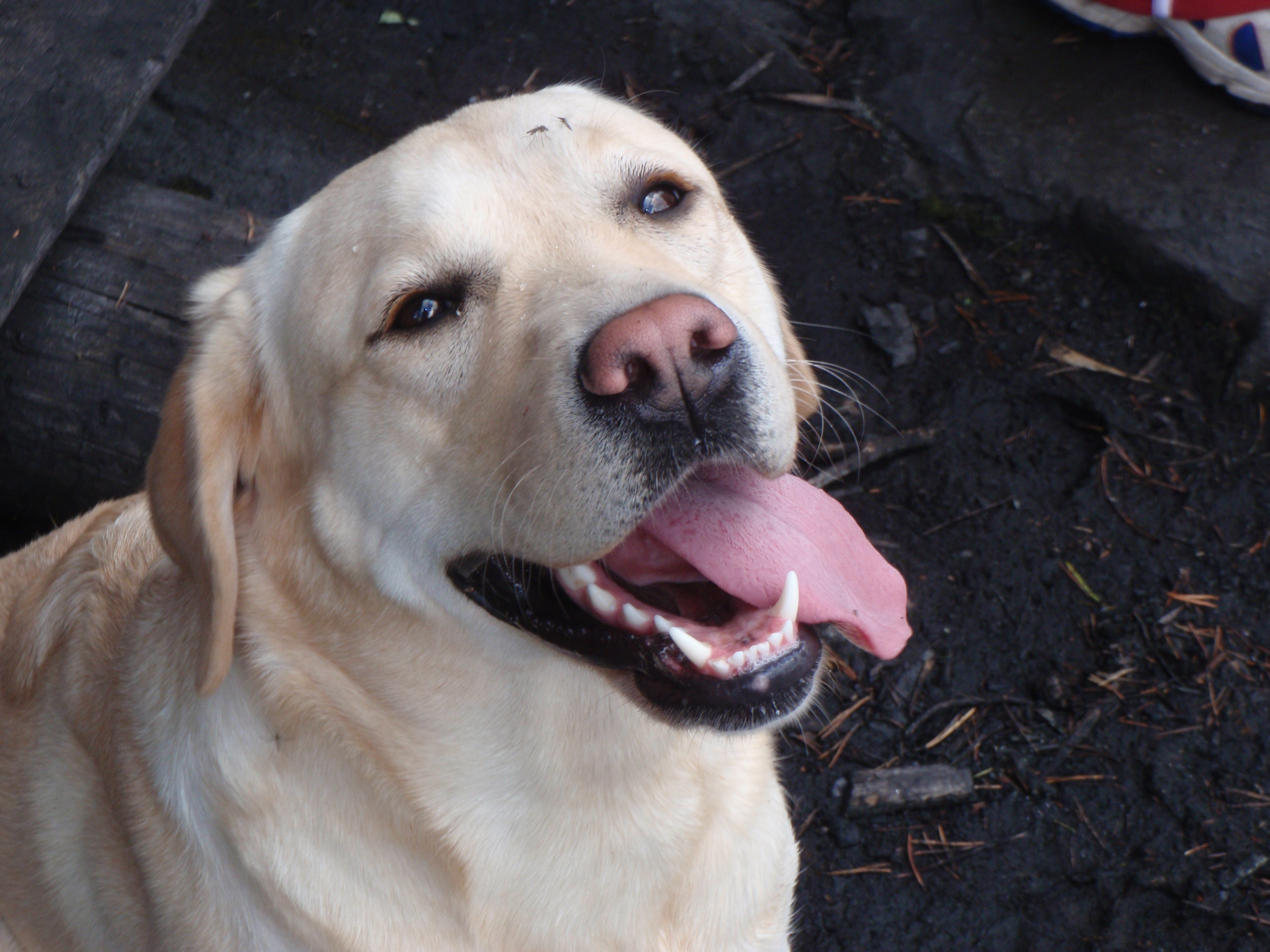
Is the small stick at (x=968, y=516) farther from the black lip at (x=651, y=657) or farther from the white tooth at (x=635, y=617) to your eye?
the white tooth at (x=635, y=617)

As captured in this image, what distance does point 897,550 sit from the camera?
3529mm

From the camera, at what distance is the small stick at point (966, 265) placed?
409 centimetres

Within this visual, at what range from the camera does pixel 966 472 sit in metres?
3.65

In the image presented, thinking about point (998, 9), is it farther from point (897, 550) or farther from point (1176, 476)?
point (897, 550)

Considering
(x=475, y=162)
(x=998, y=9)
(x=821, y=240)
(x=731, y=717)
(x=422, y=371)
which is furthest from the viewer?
(x=998, y=9)

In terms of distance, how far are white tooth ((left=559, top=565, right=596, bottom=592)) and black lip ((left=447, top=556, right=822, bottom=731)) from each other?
0.11ft

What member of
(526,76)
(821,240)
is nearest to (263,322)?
(821,240)

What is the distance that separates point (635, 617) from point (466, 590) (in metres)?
0.33

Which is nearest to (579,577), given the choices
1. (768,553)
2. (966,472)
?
(768,553)

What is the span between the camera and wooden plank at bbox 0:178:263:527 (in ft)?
10.8

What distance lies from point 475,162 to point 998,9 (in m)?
3.57

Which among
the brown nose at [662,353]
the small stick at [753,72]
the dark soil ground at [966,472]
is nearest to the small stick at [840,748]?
the dark soil ground at [966,472]

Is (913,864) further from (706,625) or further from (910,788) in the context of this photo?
(706,625)

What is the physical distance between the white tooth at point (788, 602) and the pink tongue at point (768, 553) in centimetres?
5
